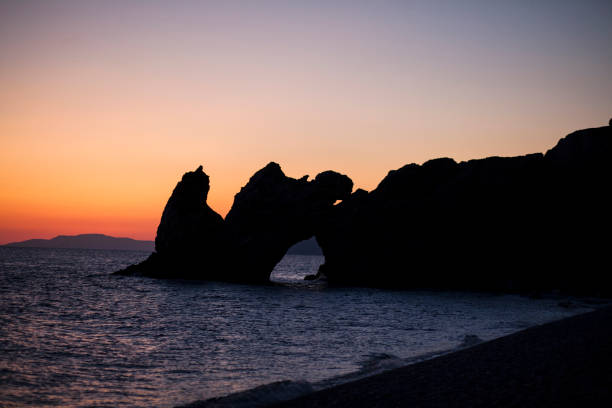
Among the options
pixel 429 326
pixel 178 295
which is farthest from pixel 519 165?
pixel 178 295

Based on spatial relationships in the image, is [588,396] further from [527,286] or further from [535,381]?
[527,286]

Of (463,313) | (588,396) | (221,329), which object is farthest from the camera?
(463,313)

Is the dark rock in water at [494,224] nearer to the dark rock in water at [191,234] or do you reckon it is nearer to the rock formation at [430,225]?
the rock formation at [430,225]

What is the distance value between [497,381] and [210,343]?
37.5 feet

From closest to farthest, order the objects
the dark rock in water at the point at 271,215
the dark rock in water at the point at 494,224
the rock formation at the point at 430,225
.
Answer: the dark rock in water at the point at 494,224 → the rock formation at the point at 430,225 → the dark rock in water at the point at 271,215

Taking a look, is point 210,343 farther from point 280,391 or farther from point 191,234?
point 191,234

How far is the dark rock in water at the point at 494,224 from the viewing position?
45094 mm

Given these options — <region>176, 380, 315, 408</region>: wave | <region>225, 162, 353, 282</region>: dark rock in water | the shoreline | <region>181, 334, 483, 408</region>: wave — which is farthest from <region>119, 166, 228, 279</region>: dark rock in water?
<region>176, 380, 315, 408</region>: wave

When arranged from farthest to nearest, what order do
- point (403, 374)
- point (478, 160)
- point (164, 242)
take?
1. point (164, 242)
2. point (478, 160)
3. point (403, 374)

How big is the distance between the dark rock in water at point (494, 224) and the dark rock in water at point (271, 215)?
5.32 meters

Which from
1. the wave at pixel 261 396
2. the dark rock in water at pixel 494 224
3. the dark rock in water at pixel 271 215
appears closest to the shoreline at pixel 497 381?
the wave at pixel 261 396

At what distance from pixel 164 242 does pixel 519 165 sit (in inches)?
1646

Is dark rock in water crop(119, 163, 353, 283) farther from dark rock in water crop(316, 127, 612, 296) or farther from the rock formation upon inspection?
dark rock in water crop(316, 127, 612, 296)

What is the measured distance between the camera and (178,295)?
39344mm
